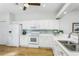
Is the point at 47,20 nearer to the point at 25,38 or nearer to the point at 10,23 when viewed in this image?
the point at 25,38

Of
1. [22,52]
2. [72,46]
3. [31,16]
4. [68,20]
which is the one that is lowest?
[22,52]

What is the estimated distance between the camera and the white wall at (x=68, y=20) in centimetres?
523

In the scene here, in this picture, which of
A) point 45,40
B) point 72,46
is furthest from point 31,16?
point 72,46

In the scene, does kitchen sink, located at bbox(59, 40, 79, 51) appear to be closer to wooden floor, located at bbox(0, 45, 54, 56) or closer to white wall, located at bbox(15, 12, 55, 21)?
wooden floor, located at bbox(0, 45, 54, 56)

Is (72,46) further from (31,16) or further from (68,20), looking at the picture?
(68,20)

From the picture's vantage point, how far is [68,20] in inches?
226

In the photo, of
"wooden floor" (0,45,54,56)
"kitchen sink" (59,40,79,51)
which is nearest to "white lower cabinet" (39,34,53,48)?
"wooden floor" (0,45,54,56)

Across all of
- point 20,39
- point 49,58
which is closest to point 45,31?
point 20,39

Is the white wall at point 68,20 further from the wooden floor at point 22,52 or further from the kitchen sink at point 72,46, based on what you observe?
the kitchen sink at point 72,46

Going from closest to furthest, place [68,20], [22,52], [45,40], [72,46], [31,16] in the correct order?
[72,46], [22,52], [31,16], [68,20], [45,40]

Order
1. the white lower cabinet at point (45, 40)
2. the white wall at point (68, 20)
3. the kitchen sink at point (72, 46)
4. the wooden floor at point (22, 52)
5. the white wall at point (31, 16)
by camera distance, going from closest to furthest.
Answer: the kitchen sink at point (72, 46)
the wooden floor at point (22, 52)
the white wall at point (31, 16)
the white wall at point (68, 20)
the white lower cabinet at point (45, 40)

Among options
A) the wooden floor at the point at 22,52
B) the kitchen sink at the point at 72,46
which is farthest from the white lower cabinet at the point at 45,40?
the kitchen sink at the point at 72,46

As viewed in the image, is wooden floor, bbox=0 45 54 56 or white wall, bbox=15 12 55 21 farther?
white wall, bbox=15 12 55 21

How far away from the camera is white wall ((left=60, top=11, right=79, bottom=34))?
523 centimetres
